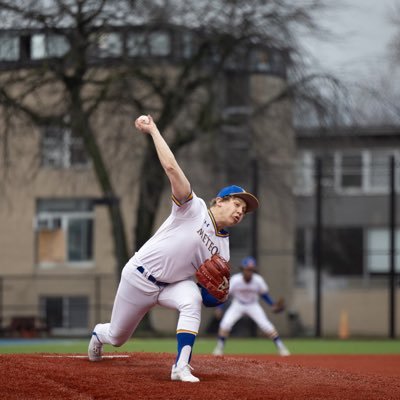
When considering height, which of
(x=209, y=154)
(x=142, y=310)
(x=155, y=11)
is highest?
(x=155, y=11)

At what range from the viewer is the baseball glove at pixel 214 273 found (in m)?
8.78

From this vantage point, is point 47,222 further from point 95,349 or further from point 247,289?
point 95,349

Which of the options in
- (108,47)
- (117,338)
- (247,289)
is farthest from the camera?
(108,47)

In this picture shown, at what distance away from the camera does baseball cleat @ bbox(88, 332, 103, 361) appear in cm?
973

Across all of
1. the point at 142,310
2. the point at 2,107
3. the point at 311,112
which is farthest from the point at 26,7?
the point at 142,310

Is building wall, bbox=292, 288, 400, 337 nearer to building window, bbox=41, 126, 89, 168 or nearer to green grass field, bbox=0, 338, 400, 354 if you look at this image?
building window, bbox=41, 126, 89, 168

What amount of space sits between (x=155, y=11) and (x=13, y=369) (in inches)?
726

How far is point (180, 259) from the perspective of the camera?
28.9 feet

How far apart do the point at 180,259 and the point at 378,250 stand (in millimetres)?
29208

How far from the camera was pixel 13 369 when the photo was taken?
8.77 m

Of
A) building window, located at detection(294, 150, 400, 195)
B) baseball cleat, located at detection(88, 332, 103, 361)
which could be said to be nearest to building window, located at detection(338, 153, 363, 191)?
building window, located at detection(294, 150, 400, 195)

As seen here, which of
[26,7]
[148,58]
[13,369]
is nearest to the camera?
[13,369]

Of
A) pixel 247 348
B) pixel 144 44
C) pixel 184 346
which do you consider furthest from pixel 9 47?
pixel 184 346

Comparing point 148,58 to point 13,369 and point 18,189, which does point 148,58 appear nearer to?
point 18,189
